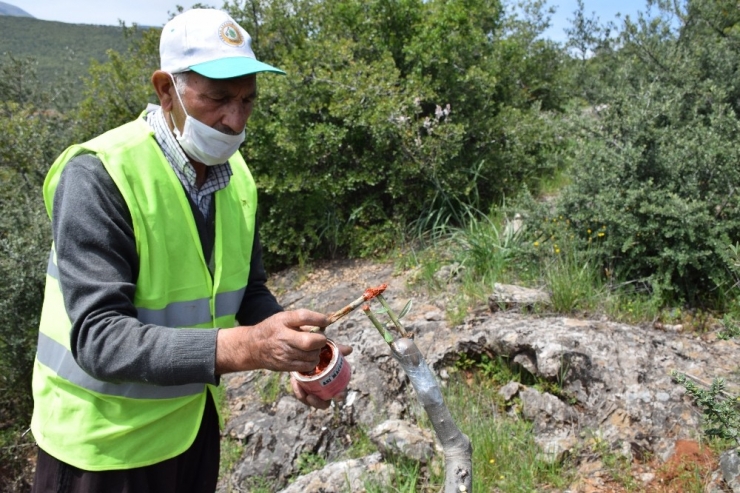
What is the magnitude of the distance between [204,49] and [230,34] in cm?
10

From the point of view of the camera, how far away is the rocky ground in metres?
2.78

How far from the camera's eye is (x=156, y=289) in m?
1.64

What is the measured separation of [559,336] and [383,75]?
308 centimetres

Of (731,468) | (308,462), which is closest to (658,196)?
(731,468)

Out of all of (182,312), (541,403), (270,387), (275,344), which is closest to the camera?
(275,344)

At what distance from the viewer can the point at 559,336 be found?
3320 mm

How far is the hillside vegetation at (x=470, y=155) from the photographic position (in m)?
3.90

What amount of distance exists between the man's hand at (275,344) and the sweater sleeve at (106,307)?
37 mm

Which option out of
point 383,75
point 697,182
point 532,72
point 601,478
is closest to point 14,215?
point 383,75

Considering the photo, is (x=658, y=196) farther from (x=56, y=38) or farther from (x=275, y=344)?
(x=56, y=38)

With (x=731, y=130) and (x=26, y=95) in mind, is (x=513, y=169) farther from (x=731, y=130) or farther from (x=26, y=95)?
(x=26, y=95)

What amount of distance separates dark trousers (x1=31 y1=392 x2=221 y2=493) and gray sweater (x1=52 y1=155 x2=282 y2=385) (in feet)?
1.47

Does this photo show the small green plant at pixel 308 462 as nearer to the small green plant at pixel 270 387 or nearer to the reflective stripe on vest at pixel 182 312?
the small green plant at pixel 270 387

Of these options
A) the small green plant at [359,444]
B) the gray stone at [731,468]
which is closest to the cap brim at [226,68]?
the small green plant at [359,444]
